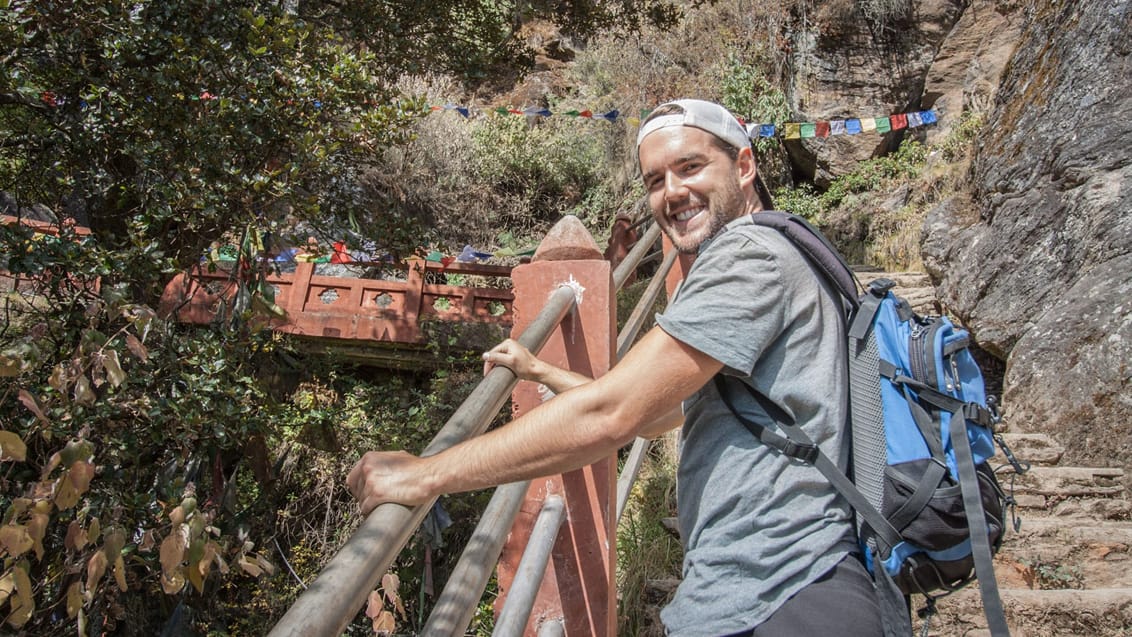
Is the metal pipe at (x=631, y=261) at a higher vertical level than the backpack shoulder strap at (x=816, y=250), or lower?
higher

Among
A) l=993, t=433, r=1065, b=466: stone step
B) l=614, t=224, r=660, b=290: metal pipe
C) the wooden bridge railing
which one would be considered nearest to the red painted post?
l=614, t=224, r=660, b=290: metal pipe

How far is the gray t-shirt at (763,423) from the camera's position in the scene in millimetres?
1203

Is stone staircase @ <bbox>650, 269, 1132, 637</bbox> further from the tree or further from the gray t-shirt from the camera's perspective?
the tree

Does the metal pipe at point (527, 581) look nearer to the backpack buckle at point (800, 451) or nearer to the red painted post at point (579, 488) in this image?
the red painted post at point (579, 488)

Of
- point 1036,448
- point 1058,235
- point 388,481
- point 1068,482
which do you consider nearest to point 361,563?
point 388,481

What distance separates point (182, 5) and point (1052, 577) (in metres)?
4.97

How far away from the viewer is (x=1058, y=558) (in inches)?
142

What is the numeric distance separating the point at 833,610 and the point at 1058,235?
227 inches

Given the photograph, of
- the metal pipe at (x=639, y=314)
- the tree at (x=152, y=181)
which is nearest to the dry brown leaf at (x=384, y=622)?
the metal pipe at (x=639, y=314)

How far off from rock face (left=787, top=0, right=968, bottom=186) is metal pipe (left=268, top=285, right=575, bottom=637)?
12.4 m

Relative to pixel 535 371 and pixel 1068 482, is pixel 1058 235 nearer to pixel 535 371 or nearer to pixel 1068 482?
pixel 1068 482

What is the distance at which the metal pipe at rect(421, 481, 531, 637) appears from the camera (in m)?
1.35

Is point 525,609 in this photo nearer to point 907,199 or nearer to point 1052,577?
point 1052,577

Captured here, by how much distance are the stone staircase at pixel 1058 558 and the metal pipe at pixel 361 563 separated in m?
2.29
